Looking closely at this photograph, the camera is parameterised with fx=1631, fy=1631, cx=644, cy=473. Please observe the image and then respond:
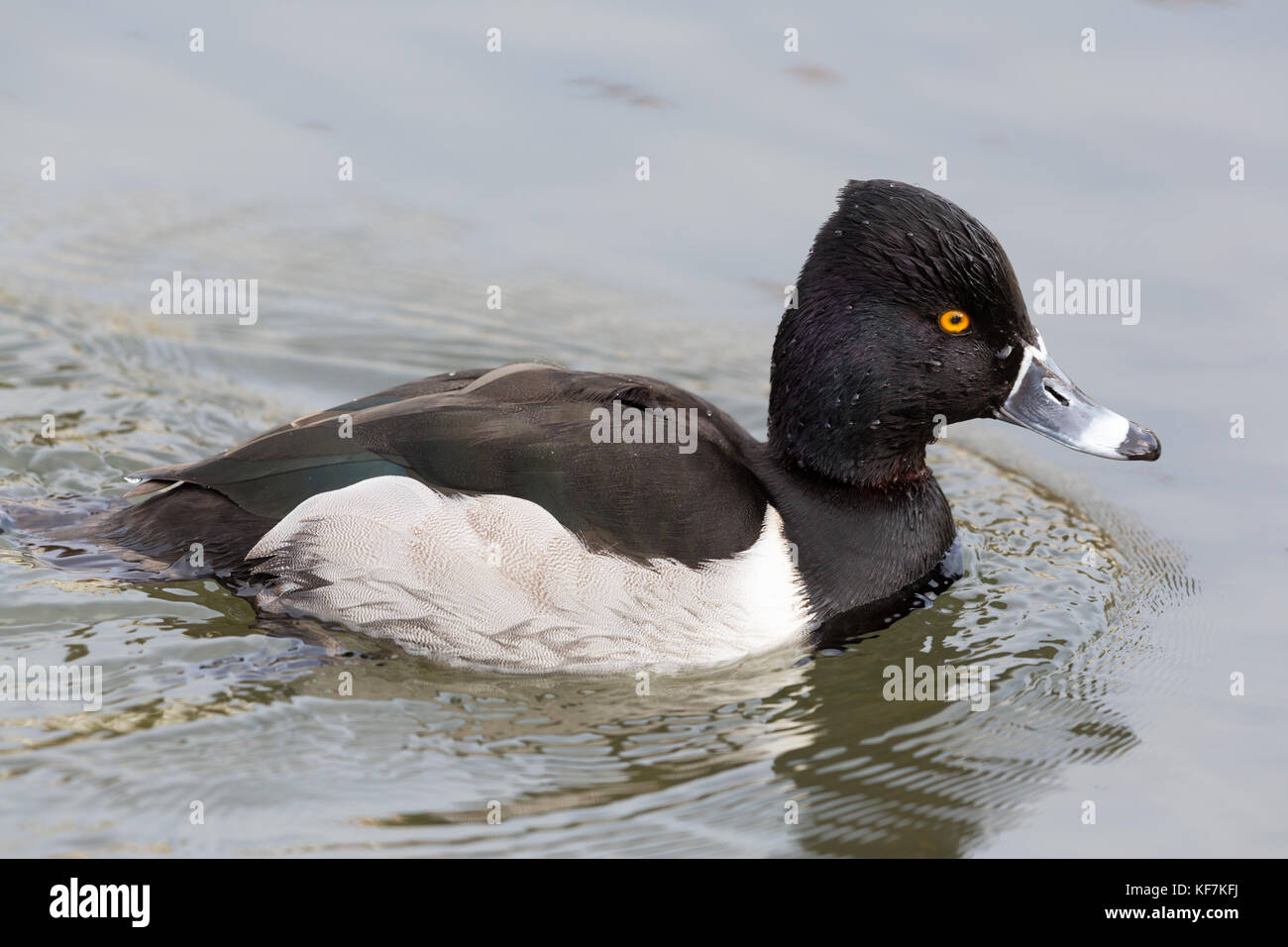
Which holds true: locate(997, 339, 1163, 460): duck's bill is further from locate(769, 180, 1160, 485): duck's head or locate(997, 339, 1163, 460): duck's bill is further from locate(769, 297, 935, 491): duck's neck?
locate(769, 297, 935, 491): duck's neck

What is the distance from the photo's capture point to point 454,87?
10555 millimetres

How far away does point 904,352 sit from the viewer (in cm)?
618

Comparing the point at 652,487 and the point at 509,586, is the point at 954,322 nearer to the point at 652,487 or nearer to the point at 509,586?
the point at 652,487

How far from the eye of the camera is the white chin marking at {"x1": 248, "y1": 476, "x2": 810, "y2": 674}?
5.89 m

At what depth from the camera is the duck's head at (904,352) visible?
610cm

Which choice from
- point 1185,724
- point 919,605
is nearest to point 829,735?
point 919,605

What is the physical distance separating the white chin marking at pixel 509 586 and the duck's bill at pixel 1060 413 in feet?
3.86

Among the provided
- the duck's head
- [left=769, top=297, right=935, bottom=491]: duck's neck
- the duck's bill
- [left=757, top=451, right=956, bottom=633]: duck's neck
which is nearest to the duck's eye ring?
the duck's head

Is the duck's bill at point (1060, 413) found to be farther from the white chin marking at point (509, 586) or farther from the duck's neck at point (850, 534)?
the white chin marking at point (509, 586)

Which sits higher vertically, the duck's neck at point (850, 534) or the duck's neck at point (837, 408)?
the duck's neck at point (837, 408)

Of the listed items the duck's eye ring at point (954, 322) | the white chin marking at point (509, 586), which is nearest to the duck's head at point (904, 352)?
the duck's eye ring at point (954, 322)

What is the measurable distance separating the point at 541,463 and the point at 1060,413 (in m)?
2.10

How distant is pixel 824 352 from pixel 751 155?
403 cm

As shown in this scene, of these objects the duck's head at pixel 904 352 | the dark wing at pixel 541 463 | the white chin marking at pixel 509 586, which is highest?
the duck's head at pixel 904 352
